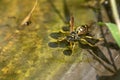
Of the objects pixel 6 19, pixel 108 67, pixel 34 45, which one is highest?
pixel 6 19

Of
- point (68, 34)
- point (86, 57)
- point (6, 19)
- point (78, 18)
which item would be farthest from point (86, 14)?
point (6, 19)

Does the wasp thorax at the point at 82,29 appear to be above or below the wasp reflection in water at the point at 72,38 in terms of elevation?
above

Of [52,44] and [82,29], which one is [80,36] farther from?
[52,44]

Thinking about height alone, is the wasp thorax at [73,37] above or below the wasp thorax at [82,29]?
below

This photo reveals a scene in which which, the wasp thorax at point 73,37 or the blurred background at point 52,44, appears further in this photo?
the wasp thorax at point 73,37

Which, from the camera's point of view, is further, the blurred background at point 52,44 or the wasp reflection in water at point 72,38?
the wasp reflection in water at point 72,38

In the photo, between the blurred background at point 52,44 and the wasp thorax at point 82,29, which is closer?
the blurred background at point 52,44

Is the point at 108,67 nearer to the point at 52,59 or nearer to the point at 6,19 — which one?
the point at 52,59

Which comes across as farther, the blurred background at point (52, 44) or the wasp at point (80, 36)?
the wasp at point (80, 36)
